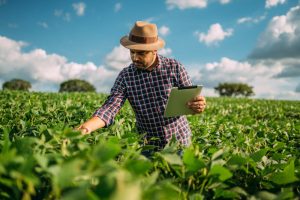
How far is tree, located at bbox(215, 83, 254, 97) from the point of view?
255ft

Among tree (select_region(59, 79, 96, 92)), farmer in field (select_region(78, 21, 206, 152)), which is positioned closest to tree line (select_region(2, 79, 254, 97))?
tree (select_region(59, 79, 96, 92))

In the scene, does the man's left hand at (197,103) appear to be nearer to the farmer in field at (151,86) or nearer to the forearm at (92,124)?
the farmer in field at (151,86)

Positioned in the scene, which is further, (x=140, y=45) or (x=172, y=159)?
(x=140, y=45)

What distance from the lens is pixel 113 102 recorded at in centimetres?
396

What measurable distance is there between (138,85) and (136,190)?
308 centimetres

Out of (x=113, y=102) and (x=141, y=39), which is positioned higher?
(x=141, y=39)

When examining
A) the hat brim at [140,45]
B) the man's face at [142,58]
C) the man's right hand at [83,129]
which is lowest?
the man's right hand at [83,129]

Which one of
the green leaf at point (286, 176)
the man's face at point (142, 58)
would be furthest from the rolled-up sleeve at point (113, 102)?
the green leaf at point (286, 176)

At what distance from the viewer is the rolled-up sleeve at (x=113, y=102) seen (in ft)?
12.1

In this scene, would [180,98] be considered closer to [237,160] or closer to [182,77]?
[182,77]

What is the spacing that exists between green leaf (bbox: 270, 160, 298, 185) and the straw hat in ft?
6.54

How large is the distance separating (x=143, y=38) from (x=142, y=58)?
0.20m

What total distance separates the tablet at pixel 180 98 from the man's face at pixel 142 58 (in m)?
0.54

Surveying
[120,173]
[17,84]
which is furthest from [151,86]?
[17,84]
